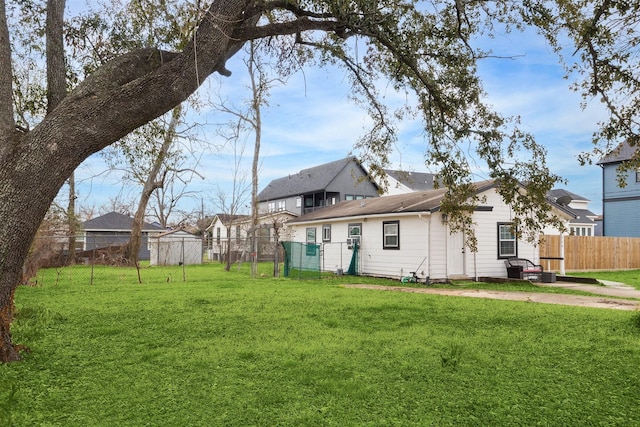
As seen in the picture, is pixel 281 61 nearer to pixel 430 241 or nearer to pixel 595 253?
pixel 430 241

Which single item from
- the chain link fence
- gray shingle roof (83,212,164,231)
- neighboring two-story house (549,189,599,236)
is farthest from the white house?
gray shingle roof (83,212,164,231)

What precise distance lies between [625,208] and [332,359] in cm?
3108

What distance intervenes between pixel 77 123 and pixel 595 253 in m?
24.0

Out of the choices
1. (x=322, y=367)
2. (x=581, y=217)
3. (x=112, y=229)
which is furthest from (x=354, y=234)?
(x=112, y=229)

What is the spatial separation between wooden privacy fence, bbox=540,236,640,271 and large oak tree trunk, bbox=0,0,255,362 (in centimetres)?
1906

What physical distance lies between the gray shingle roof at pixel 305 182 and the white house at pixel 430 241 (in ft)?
59.0

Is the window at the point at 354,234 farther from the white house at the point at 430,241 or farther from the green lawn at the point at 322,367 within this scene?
the green lawn at the point at 322,367

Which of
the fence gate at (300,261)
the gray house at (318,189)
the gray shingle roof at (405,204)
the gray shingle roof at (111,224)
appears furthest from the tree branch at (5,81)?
the gray shingle roof at (111,224)

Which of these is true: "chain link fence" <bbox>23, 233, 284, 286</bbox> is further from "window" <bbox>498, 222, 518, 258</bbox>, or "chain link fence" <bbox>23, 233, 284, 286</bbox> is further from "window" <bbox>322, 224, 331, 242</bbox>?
"window" <bbox>498, 222, 518, 258</bbox>

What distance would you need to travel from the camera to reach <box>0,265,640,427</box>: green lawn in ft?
12.6

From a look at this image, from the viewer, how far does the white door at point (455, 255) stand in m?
16.2

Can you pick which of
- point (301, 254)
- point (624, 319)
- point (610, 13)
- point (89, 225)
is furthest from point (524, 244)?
point (89, 225)

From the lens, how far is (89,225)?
36.9 meters

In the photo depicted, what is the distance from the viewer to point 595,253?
22.2 m
